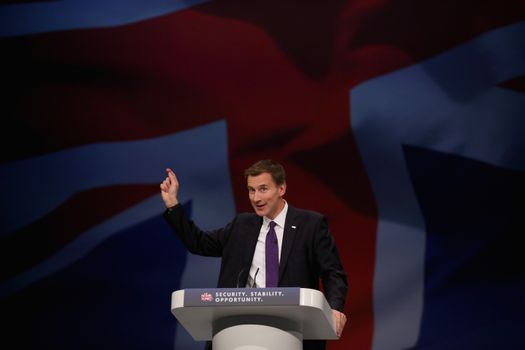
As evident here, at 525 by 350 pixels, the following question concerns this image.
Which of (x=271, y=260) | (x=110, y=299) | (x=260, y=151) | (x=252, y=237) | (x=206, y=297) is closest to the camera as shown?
(x=206, y=297)

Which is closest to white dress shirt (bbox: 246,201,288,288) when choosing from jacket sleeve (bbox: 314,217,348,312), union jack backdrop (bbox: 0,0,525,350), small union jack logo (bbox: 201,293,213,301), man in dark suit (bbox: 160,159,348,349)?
man in dark suit (bbox: 160,159,348,349)

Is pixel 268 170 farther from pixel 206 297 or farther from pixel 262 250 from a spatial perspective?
pixel 206 297

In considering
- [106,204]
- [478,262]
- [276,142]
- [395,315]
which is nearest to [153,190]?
[106,204]

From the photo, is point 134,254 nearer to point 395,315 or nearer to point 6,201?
point 6,201

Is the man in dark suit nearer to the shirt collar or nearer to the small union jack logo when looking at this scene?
the shirt collar

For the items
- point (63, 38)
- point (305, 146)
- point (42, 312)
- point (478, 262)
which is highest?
point (63, 38)

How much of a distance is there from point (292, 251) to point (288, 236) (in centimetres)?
7

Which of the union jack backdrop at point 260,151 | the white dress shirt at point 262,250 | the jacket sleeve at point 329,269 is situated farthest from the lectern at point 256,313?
the union jack backdrop at point 260,151

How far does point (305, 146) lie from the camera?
5.29m

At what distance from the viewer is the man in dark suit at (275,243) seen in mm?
3221

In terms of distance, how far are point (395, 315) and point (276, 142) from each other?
1314mm

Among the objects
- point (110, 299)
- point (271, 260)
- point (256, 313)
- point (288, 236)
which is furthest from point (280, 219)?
point (110, 299)

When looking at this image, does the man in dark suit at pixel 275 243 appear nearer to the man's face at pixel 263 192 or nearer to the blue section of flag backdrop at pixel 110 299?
the man's face at pixel 263 192

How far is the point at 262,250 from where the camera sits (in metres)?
3.31
